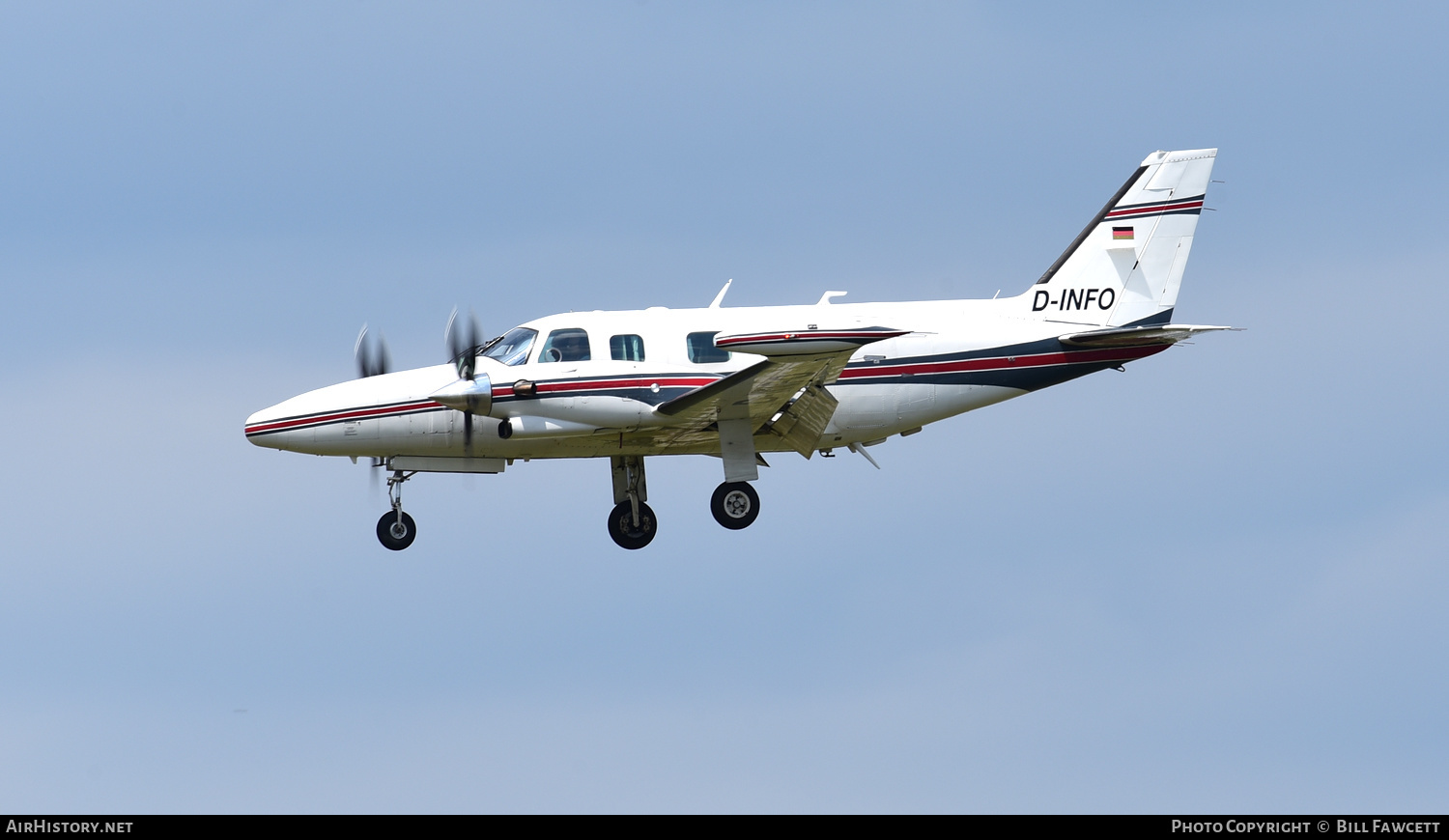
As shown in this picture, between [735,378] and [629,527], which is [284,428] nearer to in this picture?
[629,527]

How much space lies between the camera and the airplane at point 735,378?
30.4m

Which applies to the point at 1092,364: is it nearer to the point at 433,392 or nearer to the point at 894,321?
the point at 894,321

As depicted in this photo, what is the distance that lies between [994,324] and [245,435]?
44.0ft

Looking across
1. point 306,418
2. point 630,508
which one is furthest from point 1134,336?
point 306,418

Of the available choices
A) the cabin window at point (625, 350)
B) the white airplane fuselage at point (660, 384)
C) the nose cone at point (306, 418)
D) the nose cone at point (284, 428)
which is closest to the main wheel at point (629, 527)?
the white airplane fuselage at point (660, 384)

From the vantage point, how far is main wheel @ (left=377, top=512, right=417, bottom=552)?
32.1 metres

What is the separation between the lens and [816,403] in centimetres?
3100

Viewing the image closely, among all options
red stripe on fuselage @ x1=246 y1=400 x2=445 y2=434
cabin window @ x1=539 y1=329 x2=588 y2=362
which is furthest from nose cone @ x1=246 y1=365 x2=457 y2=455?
cabin window @ x1=539 y1=329 x2=588 y2=362

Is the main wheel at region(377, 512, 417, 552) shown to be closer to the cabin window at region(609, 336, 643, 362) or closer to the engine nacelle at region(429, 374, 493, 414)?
the engine nacelle at region(429, 374, 493, 414)

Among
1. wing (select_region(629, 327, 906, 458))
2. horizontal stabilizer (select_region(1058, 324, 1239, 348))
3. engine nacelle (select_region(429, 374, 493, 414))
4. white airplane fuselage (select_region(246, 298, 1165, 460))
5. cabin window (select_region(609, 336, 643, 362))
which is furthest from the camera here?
horizontal stabilizer (select_region(1058, 324, 1239, 348))

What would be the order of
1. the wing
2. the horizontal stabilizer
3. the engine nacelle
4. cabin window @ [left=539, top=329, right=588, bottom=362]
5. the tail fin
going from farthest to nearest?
the tail fin → the horizontal stabilizer → cabin window @ [left=539, top=329, right=588, bottom=362] → the engine nacelle → the wing

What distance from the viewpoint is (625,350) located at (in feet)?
101

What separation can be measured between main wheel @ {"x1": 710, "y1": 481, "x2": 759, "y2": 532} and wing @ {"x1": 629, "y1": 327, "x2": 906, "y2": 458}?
980mm

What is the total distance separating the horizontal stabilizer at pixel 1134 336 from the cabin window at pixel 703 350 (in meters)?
6.29
